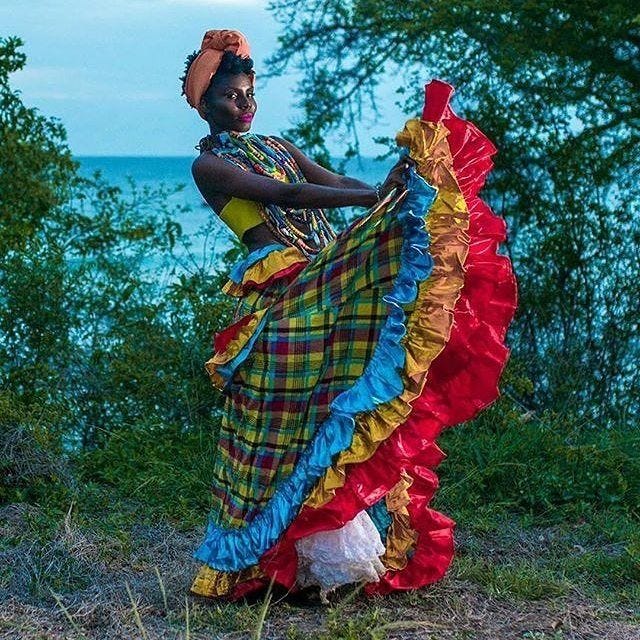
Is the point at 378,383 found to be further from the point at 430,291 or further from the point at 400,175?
the point at 400,175

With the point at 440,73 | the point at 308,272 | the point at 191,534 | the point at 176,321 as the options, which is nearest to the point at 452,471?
the point at 191,534

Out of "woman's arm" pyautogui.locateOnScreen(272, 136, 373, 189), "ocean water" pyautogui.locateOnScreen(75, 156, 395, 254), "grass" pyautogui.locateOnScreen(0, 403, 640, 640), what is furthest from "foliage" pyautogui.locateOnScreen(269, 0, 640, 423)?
"ocean water" pyautogui.locateOnScreen(75, 156, 395, 254)

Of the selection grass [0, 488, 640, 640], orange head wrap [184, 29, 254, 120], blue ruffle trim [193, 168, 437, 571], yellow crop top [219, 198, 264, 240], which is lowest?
grass [0, 488, 640, 640]

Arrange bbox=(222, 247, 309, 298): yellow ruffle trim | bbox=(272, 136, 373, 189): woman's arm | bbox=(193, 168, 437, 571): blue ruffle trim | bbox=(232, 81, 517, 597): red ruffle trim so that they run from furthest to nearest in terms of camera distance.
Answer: bbox=(272, 136, 373, 189): woman's arm → bbox=(222, 247, 309, 298): yellow ruffle trim → bbox=(232, 81, 517, 597): red ruffle trim → bbox=(193, 168, 437, 571): blue ruffle trim

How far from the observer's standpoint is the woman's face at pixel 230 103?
12.8ft

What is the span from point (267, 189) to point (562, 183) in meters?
3.32

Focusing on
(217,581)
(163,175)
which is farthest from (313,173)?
(163,175)

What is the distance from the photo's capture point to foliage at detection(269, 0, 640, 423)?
6547 millimetres

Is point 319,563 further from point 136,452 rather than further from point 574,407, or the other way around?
point 574,407

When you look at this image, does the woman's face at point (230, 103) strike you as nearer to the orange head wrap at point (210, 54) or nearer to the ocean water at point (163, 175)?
the orange head wrap at point (210, 54)

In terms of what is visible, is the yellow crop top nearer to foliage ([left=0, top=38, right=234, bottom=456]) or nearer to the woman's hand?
the woman's hand

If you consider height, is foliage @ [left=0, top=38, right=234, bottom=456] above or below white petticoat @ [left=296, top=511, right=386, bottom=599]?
above

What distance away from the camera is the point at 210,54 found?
3.89 metres

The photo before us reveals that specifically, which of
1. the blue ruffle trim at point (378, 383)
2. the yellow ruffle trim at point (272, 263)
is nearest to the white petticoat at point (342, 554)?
the blue ruffle trim at point (378, 383)
